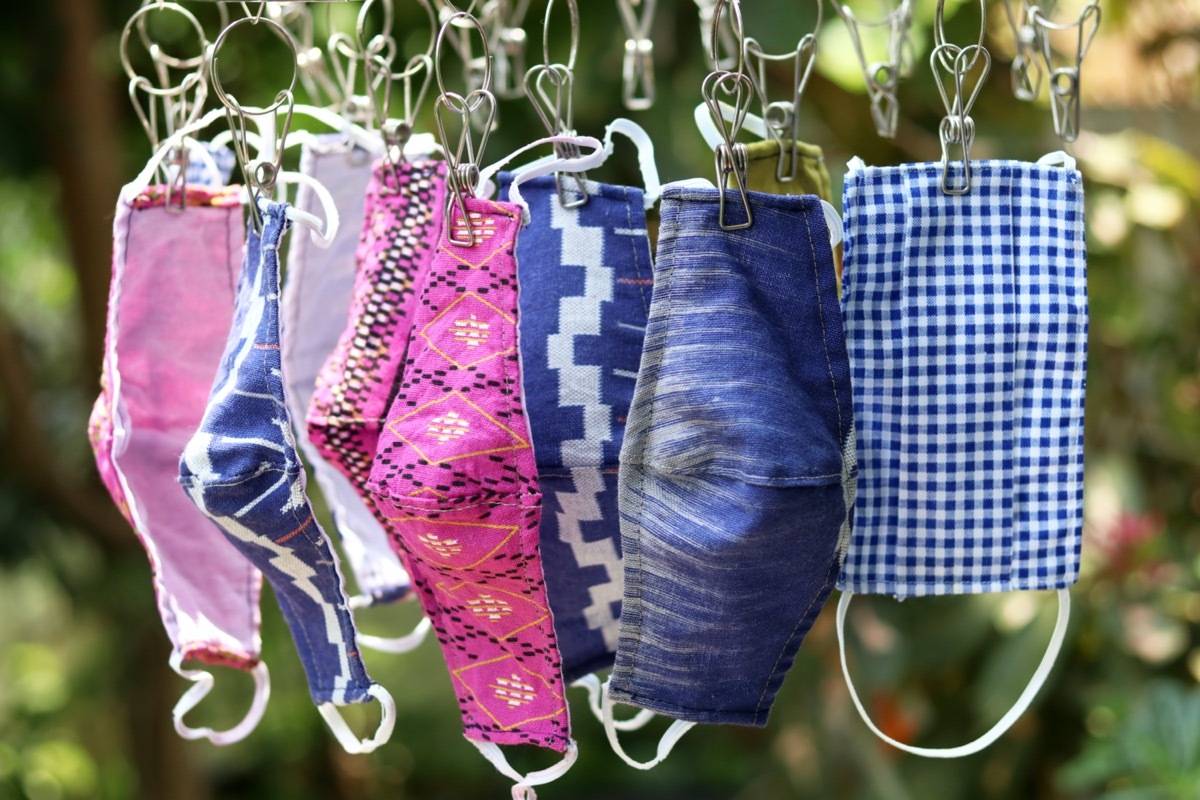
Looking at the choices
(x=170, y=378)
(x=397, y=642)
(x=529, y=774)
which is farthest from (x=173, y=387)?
(x=529, y=774)

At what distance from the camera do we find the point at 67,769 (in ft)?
8.85

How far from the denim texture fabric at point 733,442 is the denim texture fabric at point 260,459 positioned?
19cm

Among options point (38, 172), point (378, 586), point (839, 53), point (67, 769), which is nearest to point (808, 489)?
point (378, 586)

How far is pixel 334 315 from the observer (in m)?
0.88

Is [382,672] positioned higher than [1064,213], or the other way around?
[1064,213]

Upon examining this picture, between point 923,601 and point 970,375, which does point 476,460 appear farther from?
point 923,601

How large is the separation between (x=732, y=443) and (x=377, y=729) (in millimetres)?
273

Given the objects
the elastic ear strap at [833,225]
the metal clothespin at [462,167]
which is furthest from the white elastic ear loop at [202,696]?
the elastic ear strap at [833,225]

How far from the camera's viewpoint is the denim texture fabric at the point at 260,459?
0.66 metres

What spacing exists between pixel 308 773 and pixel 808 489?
8.77 feet

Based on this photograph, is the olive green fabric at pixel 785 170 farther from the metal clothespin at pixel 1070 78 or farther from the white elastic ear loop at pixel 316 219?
the white elastic ear loop at pixel 316 219

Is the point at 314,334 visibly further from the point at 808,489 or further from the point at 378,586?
the point at 808,489

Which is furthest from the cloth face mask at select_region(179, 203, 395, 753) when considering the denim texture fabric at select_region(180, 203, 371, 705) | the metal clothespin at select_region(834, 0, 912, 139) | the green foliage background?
the green foliage background

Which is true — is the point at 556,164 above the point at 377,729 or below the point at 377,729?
above
